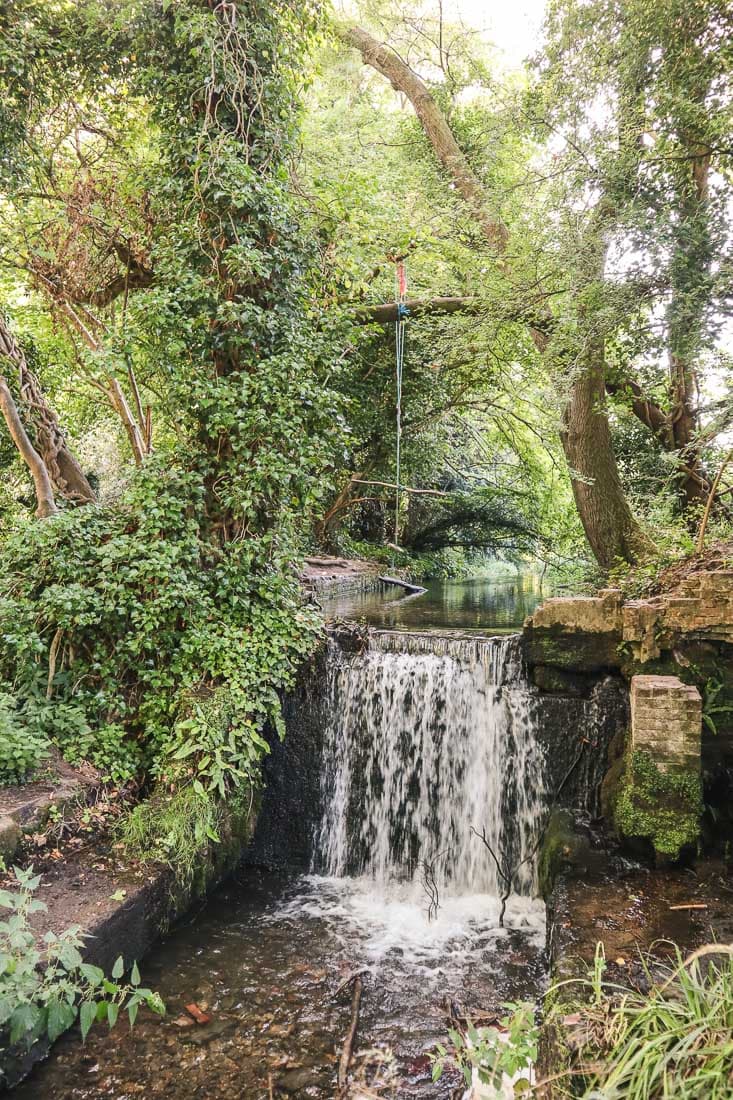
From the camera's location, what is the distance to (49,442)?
6910mm

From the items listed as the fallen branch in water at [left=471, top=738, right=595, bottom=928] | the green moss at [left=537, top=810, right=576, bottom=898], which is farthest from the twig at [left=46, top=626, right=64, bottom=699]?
the green moss at [left=537, top=810, right=576, bottom=898]

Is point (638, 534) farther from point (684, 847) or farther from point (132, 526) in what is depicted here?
point (132, 526)

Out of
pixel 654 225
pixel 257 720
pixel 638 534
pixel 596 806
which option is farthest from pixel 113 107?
pixel 596 806

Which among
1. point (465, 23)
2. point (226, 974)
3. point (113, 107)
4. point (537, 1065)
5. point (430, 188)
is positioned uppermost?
point (465, 23)

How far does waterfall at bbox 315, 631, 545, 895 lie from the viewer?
5.23 meters

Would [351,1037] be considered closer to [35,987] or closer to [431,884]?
[35,987]

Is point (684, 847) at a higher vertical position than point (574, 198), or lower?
lower

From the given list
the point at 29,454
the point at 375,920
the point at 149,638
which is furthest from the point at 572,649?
the point at 29,454

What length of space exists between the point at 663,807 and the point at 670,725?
1.73 feet

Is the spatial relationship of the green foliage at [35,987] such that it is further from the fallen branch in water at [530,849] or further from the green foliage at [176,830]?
the fallen branch in water at [530,849]

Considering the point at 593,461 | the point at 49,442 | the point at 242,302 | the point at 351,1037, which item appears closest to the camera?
the point at 351,1037

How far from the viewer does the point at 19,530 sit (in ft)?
18.3

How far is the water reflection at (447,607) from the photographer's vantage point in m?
7.72

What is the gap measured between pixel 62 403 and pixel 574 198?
919cm
